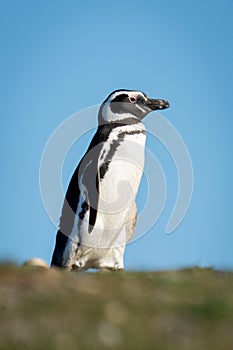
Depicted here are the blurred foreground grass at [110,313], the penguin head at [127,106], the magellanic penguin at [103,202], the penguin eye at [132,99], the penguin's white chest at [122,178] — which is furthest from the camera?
the penguin eye at [132,99]

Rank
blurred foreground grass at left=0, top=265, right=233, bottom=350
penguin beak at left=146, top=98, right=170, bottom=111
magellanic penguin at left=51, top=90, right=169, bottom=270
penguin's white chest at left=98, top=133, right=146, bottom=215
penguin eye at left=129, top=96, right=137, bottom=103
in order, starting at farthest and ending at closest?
penguin beak at left=146, top=98, right=170, bottom=111 < penguin eye at left=129, top=96, right=137, bottom=103 < penguin's white chest at left=98, top=133, right=146, bottom=215 < magellanic penguin at left=51, top=90, right=169, bottom=270 < blurred foreground grass at left=0, top=265, right=233, bottom=350

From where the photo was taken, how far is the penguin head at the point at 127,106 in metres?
14.7

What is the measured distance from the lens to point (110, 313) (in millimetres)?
7086

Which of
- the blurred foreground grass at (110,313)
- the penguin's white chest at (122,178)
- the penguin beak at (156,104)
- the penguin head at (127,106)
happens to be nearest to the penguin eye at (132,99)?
the penguin head at (127,106)

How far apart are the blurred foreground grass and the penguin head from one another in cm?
617

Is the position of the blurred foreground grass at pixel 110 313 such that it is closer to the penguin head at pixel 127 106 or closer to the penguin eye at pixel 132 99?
the penguin head at pixel 127 106

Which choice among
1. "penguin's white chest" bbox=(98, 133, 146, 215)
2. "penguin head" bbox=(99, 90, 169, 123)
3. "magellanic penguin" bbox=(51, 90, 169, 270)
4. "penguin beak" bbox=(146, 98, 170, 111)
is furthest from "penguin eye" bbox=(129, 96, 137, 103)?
"penguin's white chest" bbox=(98, 133, 146, 215)

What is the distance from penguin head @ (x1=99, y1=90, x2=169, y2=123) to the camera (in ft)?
48.2

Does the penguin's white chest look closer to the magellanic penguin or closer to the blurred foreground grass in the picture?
the magellanic penguin

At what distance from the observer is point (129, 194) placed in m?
14.1

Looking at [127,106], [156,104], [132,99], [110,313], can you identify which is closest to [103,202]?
[127,106]

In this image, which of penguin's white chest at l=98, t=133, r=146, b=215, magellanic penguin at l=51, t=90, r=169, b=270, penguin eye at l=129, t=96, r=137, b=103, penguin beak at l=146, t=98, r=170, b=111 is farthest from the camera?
penguin beak at l=146, t=98, r=170, b=111

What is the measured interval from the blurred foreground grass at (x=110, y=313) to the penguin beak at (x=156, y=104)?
683 cm

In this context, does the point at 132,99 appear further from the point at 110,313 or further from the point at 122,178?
the point at 110,313
